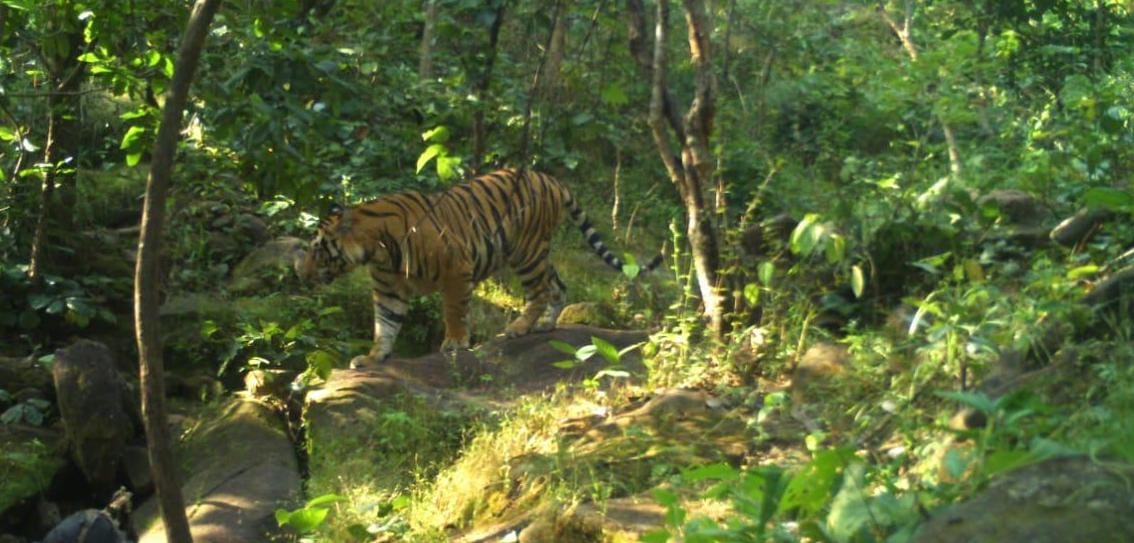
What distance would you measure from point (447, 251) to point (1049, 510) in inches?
255

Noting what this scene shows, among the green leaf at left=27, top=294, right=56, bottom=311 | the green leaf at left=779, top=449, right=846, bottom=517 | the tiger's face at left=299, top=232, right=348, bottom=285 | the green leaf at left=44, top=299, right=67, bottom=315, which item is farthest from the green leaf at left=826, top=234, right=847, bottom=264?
the green leaf at left=27, top=294, right=56, bottom=311

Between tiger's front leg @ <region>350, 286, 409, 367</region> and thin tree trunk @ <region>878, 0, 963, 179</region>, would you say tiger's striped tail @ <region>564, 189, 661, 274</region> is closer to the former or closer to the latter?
tiger's front leg @ <region>350, 286, 409, 367</region>

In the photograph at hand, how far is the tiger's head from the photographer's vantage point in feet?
30.5

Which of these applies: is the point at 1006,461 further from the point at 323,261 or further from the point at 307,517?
the point at 323,261

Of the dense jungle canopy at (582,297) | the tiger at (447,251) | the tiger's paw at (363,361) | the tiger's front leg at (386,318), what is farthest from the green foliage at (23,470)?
the tiger's front leg at (386,318)

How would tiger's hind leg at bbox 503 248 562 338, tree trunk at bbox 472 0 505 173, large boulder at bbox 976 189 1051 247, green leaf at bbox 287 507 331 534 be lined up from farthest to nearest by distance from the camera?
tiger's hind leg at bbox 503 248 562 338
tree trunk at bbox 472 0 505 173
large boulder at bbox 976 189 1051 247
green leaf at bbox 287 507 331 534

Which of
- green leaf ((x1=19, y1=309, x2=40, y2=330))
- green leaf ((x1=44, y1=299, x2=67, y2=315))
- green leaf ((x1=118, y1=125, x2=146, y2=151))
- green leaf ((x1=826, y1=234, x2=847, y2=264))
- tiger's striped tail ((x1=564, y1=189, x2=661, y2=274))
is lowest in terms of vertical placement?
tiger's striped tail ((x1=564, y1=189, x2=661, y2=274))

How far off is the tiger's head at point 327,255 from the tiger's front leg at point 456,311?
0.69 meters

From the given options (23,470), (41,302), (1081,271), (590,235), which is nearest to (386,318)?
(590,235)

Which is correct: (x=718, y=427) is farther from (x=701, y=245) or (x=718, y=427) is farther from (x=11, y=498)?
(x=11, y=498)

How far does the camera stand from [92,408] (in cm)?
731

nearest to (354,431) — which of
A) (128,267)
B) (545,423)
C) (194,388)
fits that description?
(545,423)

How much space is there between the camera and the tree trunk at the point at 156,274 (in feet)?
15.6

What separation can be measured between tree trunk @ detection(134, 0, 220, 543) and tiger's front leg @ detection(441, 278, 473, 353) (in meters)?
4.33
